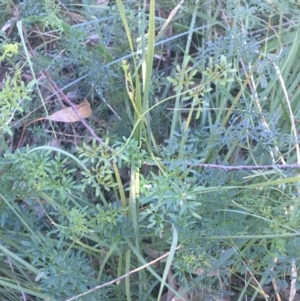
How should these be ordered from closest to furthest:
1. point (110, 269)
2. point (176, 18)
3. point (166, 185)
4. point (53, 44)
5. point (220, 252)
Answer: point (166, 185)
point (220, 252)
point (110, 269)
point (176, 18)
point (53, 44)

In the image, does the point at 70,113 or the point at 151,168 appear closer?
the point at 151,168

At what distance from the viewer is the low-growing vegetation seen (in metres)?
1.01

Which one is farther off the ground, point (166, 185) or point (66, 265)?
point (166, 185)

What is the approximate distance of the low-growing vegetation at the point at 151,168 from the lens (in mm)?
1008

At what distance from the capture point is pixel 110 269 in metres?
1.19

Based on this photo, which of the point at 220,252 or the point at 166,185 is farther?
the point at 220,252

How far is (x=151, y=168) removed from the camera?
1236 millimetres

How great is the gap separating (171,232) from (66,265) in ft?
0.76

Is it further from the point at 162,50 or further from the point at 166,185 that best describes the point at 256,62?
the point at 166,185

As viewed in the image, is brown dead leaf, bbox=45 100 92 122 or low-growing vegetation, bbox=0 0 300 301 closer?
low-growing vegetation, bbox=0 0 300 301

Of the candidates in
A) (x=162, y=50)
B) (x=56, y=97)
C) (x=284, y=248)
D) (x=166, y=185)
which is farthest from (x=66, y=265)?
(x=162, y=50)

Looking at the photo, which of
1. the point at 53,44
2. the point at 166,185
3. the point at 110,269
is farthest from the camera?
the point at 53,44

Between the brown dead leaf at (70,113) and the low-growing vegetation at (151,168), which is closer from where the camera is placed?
the low-growing vegetation at (151,168)

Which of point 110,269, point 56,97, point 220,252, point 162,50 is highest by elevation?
point 162,50
